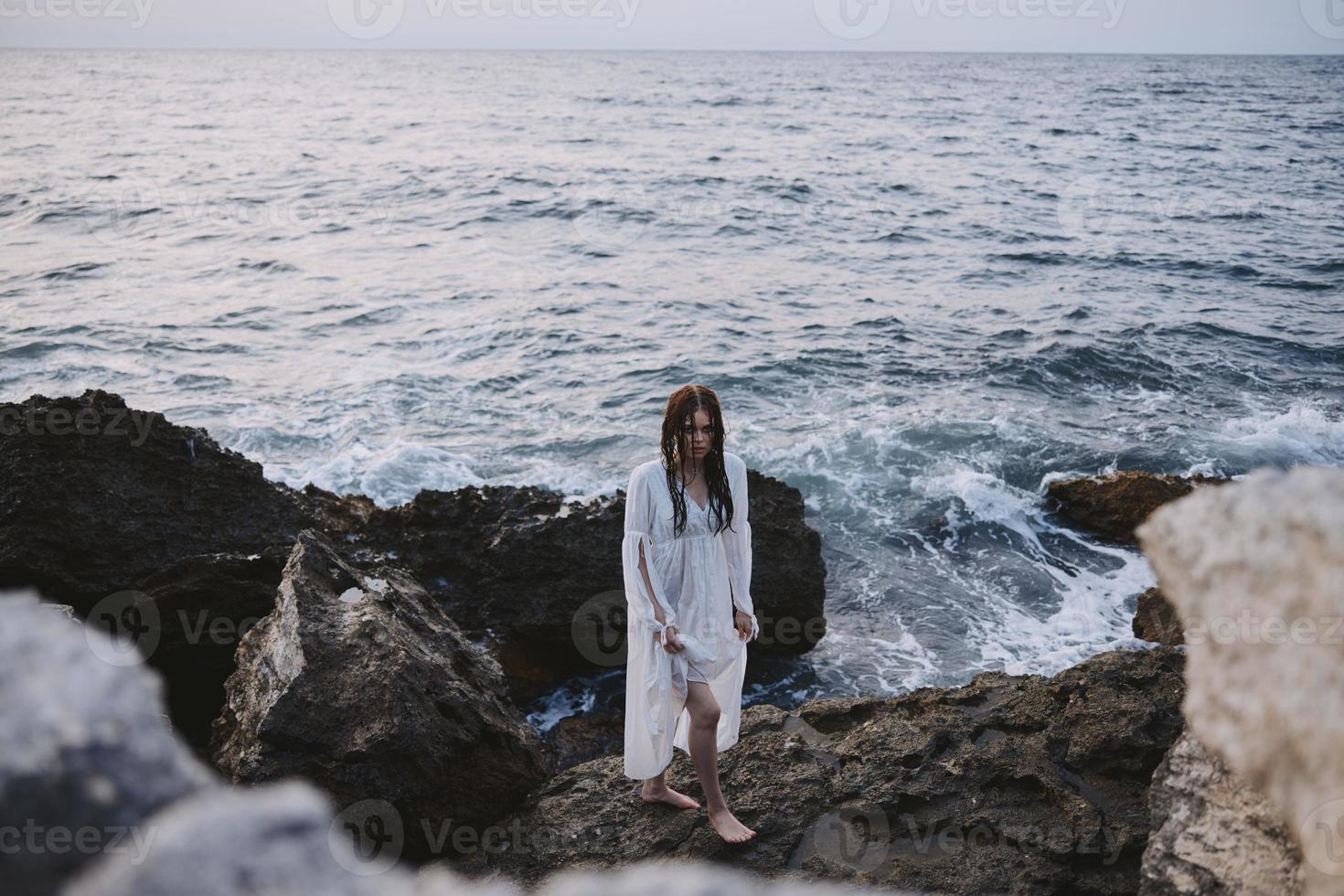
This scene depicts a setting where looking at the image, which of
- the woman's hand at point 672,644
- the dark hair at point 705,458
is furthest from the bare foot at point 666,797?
the dark hair at point 705,458

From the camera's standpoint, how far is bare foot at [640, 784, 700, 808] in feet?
14.8

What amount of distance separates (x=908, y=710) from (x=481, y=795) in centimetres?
231

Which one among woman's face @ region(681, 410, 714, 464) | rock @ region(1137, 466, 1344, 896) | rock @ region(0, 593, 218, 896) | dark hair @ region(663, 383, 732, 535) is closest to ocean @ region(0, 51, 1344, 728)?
dark hair @ region(663, 383, 732, 535)

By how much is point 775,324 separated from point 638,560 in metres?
13.5

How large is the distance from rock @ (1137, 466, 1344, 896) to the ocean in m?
6.00

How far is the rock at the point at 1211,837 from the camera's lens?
2414 millimetres

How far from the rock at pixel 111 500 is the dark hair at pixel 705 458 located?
3.43 m

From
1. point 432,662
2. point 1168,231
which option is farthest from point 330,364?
point 1168,231

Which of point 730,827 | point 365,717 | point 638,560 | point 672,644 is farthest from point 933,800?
point 365,717

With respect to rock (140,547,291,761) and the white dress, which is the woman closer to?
the white dress

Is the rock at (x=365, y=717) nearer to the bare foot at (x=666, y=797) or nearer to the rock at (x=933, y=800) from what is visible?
the rock at (x=933, y=800)

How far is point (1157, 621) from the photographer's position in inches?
297

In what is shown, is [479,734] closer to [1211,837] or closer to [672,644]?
[672,644]

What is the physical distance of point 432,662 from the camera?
14.9 feet
